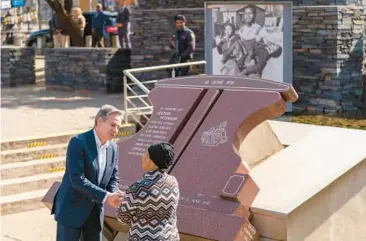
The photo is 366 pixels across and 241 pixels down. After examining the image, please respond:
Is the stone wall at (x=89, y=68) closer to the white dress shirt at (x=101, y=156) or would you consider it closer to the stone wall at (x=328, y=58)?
the stone wall at (x=328, y=58)

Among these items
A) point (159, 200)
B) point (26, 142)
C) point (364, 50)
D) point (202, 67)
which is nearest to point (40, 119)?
point (26, 142)

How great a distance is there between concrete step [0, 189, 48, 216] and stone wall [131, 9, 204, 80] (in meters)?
6.88

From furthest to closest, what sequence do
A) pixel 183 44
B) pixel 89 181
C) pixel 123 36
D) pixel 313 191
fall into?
pixel 123 36 < pixel 183 44 < pixel 313 191 < pixel 89 181

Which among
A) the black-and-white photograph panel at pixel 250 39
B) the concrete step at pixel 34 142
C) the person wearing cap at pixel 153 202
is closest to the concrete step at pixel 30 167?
the concrete step at pixel 34 142

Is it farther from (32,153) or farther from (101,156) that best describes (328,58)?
(101,156)

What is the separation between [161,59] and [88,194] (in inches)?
434

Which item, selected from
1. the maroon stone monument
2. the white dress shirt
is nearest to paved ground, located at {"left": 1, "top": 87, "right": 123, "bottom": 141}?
the maroon stone monument

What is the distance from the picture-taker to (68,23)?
19.8 metres

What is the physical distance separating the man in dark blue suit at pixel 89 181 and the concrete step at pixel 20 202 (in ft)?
11.2

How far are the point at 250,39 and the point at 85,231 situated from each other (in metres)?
7.53

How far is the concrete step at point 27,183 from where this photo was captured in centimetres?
950

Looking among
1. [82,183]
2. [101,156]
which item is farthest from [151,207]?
[101,156]

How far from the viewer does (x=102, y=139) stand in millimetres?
5594

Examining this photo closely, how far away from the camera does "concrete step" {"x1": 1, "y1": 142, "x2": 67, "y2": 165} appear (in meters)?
10.4
